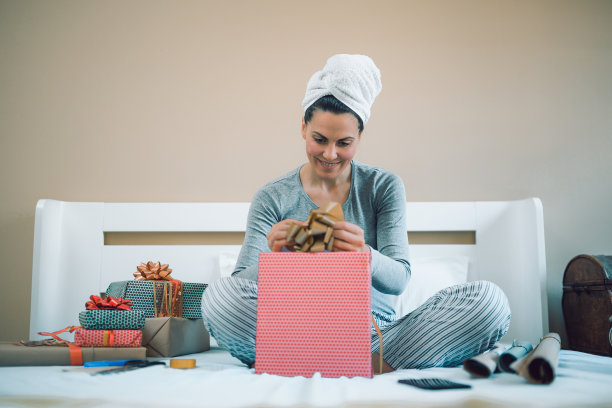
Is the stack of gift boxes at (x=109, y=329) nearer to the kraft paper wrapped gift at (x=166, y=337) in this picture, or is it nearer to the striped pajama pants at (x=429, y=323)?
the kraft paper wrapped gift at (x=166, y=337)

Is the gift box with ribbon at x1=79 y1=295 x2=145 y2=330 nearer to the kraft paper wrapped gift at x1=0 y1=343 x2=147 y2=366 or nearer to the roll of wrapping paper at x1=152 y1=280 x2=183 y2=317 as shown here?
the kraft paper wrapped gift at x1=0 y1=343 x2=147 y2=366

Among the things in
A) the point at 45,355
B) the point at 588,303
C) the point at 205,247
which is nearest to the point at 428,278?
the point at 588,303

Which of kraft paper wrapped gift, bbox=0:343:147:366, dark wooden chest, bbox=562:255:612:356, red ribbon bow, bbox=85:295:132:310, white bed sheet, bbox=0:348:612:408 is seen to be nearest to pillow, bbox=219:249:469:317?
dark wooden chest, bbox=562:255:612:356

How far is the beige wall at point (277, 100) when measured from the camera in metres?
2.20

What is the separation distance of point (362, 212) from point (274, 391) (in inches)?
27.2

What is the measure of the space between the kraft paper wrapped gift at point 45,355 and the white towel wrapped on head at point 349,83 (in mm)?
782

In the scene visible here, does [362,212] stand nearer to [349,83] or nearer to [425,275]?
[349,83]

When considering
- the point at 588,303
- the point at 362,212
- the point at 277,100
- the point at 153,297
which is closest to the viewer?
the point at 362,212

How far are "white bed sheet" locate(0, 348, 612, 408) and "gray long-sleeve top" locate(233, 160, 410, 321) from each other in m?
0.36

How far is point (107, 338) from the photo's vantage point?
1.27 metres

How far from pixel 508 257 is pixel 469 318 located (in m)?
1.05

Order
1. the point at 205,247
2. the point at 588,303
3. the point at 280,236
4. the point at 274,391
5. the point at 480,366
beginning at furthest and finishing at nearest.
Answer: the point at 205,247 < the point at 588,303 < the point at 280,236 < the point at 480,366 < the point at 274,391

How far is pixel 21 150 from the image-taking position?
2248mm

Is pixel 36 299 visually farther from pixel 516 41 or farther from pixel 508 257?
pixel 516 41
